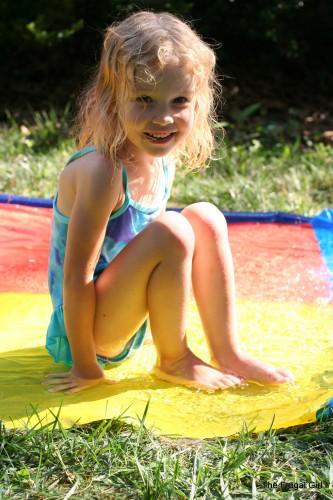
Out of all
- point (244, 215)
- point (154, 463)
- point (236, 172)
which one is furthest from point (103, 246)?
point (236, 172)

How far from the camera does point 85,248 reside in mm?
2209

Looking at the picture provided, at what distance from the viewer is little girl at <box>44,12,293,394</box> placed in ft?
7.30

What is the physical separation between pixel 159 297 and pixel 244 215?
149 centimetres

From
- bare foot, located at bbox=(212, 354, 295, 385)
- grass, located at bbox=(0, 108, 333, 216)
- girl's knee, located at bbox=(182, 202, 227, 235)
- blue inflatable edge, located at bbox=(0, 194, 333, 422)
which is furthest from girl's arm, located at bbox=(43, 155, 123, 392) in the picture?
grass, located at bbox=(0, 108, 333, 216)

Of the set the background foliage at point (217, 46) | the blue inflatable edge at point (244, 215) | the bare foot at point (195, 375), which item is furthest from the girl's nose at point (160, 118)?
the background foliage at point (217, 46)

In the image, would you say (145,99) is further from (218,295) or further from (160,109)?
(218,295)

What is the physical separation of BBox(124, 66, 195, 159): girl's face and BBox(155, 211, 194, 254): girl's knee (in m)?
0.21

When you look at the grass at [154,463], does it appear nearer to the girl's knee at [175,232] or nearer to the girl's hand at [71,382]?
the girl's hand at [71,382]

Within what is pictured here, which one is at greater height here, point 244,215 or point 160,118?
point 160,118

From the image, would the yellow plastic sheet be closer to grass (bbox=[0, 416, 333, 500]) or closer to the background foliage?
grass (bbox=[0, 416, 333, 500])

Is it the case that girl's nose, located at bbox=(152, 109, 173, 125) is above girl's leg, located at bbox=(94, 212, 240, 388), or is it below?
above

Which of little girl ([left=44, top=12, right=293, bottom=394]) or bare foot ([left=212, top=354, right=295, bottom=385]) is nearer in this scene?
little girl ([left=44, top=12, right=293, bottom=394])

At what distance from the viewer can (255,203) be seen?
3975mm

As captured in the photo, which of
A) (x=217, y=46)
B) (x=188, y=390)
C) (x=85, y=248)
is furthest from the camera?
(x=217, y=46)
